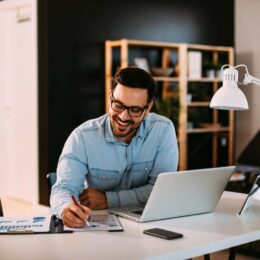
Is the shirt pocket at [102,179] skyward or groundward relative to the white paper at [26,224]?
skyward

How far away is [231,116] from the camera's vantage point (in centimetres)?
733

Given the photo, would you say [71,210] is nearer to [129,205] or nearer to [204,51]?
[129,205]

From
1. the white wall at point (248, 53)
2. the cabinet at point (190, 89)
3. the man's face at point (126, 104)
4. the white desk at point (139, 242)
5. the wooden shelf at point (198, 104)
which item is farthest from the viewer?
the white wall at point (248, 53)

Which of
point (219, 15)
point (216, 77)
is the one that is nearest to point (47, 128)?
point (216, 77)

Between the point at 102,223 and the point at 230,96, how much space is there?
2.35ft

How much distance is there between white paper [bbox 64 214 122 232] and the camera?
1.95m

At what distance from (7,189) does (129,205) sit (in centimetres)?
458

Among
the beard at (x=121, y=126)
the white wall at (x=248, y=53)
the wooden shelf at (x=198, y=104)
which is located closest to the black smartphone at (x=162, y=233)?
the beard at (x=121, y=126)

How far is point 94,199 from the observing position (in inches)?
91.5

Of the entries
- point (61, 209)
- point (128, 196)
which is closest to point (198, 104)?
point (128, 196)

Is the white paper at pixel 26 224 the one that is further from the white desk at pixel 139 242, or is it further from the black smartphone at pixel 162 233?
the black smartphone at pixel 162 233

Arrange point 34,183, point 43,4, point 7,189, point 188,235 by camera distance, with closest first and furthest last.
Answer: point 188,235 → point 43,4 → point 34,183 → point 7,189

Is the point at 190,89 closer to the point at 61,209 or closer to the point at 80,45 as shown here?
the point at 80,45

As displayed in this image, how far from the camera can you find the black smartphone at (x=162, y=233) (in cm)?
183
